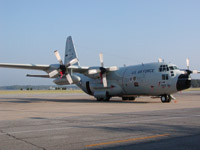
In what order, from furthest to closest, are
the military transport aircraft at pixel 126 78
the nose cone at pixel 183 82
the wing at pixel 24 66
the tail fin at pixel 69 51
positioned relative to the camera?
the tail fin at pixel 69 51 → the wing at pixel 24 66 → the military transport aircraft at pixel 126 78 → the nose cone at pixel 183 82

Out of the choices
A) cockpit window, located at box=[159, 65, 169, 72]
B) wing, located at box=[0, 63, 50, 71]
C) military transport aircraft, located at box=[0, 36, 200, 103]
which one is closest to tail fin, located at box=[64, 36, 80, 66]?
military transport aircraft, located at box=[0, 36, 200, 103]

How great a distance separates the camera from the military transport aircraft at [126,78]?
26.2 meters

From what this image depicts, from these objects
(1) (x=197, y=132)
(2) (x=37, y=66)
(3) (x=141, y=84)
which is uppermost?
(2) (x=37, y=66)

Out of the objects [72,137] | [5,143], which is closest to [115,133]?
[72,137]

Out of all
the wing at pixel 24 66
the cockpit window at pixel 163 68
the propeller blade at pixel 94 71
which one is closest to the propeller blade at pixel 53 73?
the wing at pixel 24 66

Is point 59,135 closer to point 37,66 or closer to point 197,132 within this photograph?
point 197,132

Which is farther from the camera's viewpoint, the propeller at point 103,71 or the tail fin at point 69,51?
the tail fin at point 69,51

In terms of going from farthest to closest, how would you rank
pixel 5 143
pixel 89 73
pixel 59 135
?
pixel 89 73, pixel 59 135, pixel 5 143

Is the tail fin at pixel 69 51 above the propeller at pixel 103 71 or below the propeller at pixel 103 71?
above

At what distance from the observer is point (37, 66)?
2912 cm

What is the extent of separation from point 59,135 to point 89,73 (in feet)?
71.2

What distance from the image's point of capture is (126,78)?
3025 cm

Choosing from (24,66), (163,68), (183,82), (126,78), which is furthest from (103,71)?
(183,82)

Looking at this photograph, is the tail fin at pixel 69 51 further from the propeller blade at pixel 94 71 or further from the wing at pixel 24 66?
the wing at pixel 24 66
